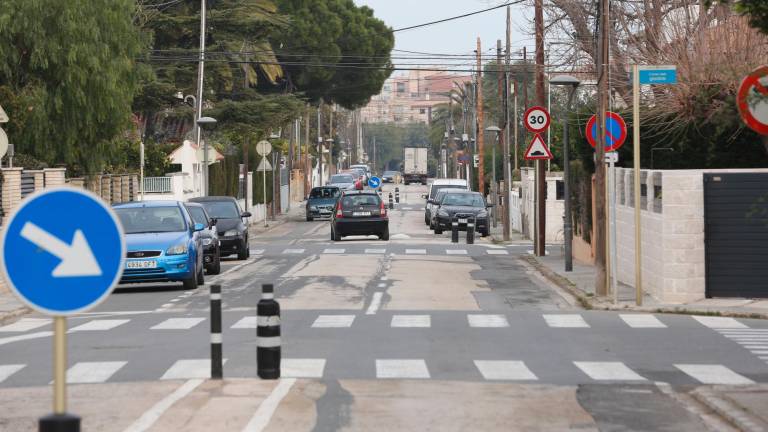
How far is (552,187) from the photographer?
45000mm

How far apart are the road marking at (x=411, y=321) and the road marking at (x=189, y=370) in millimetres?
4632

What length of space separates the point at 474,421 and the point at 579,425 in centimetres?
77

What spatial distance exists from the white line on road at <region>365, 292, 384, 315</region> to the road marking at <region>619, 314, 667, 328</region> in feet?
11.7

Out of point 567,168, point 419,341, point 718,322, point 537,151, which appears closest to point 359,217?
point 537,151

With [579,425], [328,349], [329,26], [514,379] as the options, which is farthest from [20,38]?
[329,26]

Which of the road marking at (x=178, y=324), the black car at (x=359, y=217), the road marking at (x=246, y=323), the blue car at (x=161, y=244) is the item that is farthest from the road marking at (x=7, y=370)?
the black car at (x=359, y=217)

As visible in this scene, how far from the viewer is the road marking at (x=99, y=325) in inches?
736

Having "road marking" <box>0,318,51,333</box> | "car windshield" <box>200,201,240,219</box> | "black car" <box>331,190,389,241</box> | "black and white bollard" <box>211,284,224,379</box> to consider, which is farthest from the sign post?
"black car" <box>331,190,389,241</box>

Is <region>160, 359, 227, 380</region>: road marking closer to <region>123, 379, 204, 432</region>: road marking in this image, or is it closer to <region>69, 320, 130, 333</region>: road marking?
<region>123, 379, 204, 432</region>: road marking

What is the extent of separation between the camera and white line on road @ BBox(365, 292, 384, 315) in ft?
69.1

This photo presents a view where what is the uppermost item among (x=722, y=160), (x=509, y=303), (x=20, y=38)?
(x=20, y=38)

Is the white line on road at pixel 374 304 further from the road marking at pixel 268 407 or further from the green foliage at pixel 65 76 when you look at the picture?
the green foliage at pixel 65 76

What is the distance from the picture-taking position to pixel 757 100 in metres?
12.2

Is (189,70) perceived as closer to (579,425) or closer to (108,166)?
(108,166)
